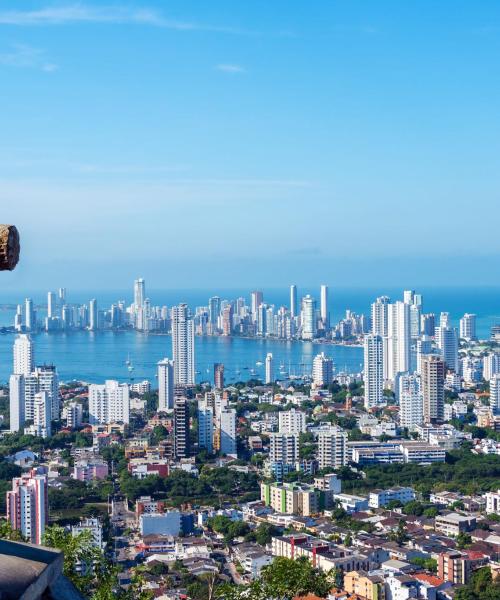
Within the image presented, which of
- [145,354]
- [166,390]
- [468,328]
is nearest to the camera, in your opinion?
[166,390]

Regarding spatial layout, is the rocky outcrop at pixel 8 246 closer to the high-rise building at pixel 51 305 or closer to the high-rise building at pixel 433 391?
the high-rise building at pixel 433 391

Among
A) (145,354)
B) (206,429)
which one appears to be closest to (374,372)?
(206,429)

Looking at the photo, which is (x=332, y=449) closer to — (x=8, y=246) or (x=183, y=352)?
(x=183, y=352)

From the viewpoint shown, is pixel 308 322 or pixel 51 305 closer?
pixel 308 322

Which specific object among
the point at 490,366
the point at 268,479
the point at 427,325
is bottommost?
the point at 268,479

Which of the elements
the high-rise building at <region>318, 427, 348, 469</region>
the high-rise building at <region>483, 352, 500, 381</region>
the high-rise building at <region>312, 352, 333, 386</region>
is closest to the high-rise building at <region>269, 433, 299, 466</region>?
the high-rise building at <region>318, 427, 348, 469</region>

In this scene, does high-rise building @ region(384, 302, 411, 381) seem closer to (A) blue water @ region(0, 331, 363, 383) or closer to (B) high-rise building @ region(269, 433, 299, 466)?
(A) blue water @ region(0, 331, 363, 383)
